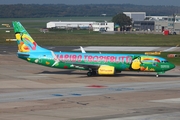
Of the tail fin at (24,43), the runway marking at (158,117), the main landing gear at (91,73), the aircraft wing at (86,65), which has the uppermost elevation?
the tail fin at (24,43)

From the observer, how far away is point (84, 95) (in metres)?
49.1

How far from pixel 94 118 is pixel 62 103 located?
7.40 m

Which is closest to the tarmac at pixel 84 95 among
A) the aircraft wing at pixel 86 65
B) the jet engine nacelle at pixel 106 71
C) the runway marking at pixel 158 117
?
the runway marking at pixel 158 117

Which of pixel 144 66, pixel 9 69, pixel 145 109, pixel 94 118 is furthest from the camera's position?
pixel 9 69

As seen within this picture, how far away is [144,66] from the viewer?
64.2 metres

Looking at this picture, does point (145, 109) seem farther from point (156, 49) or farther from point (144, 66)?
point (156, 49)

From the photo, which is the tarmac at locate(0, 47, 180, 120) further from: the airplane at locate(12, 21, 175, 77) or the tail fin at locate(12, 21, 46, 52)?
the tail fin at locate(12, 21, 46, 52)

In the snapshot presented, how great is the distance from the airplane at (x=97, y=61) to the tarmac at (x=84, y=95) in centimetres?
115

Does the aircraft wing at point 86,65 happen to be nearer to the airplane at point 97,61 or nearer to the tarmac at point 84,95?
the airplane at point 97,61

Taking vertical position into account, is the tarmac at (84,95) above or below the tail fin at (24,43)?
below

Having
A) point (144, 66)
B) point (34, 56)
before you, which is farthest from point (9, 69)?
point (144, 66)

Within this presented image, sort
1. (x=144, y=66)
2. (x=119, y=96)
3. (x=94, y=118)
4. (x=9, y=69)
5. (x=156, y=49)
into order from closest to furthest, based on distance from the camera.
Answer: (x=94, y=118) < (x=119, y=96) < (x=144, y=66) < (x=9, y=69) < (x=156, y=49)

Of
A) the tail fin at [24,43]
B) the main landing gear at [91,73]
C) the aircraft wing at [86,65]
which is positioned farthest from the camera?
the tail fin at [24,43]

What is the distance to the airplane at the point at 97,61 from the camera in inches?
2532
